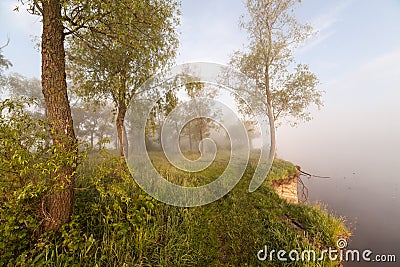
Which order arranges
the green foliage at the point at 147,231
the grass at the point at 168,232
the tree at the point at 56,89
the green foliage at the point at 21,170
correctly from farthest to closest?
the tree at the point at 56,89
the grass at the point at 168,232
the green foliage at the point at 147,231
the green foliage at the point at 21,170

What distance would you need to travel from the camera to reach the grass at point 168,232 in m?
3.40

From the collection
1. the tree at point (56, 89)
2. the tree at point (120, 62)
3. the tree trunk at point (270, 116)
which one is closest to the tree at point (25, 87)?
the tree at point (120, 62)

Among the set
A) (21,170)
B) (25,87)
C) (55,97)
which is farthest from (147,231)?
(25,87)

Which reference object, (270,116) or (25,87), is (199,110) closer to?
(270,116)

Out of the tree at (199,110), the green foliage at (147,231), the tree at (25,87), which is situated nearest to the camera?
the green foliage at (147,231)

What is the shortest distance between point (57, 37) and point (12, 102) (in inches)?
80.9

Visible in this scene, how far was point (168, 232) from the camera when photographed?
4340 millimetres

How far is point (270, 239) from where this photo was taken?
4.39 meters

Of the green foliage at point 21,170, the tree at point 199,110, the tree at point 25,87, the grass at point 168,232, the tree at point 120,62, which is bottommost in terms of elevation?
the grass at point 168,232

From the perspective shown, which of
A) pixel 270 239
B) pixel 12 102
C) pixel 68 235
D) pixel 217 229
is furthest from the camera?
pixel 217 229

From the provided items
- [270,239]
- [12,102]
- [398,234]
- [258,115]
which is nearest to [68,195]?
[12,102]

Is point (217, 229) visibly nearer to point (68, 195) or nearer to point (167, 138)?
point (167, 138)

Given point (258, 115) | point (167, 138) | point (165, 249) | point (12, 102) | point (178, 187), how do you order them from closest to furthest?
point (12, 102)
point (165, 249)
point (167, 138)
point (178, 187)
point (258, 115)

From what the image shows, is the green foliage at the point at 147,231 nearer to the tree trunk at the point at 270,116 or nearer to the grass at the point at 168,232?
the grass at the point at 168,232
